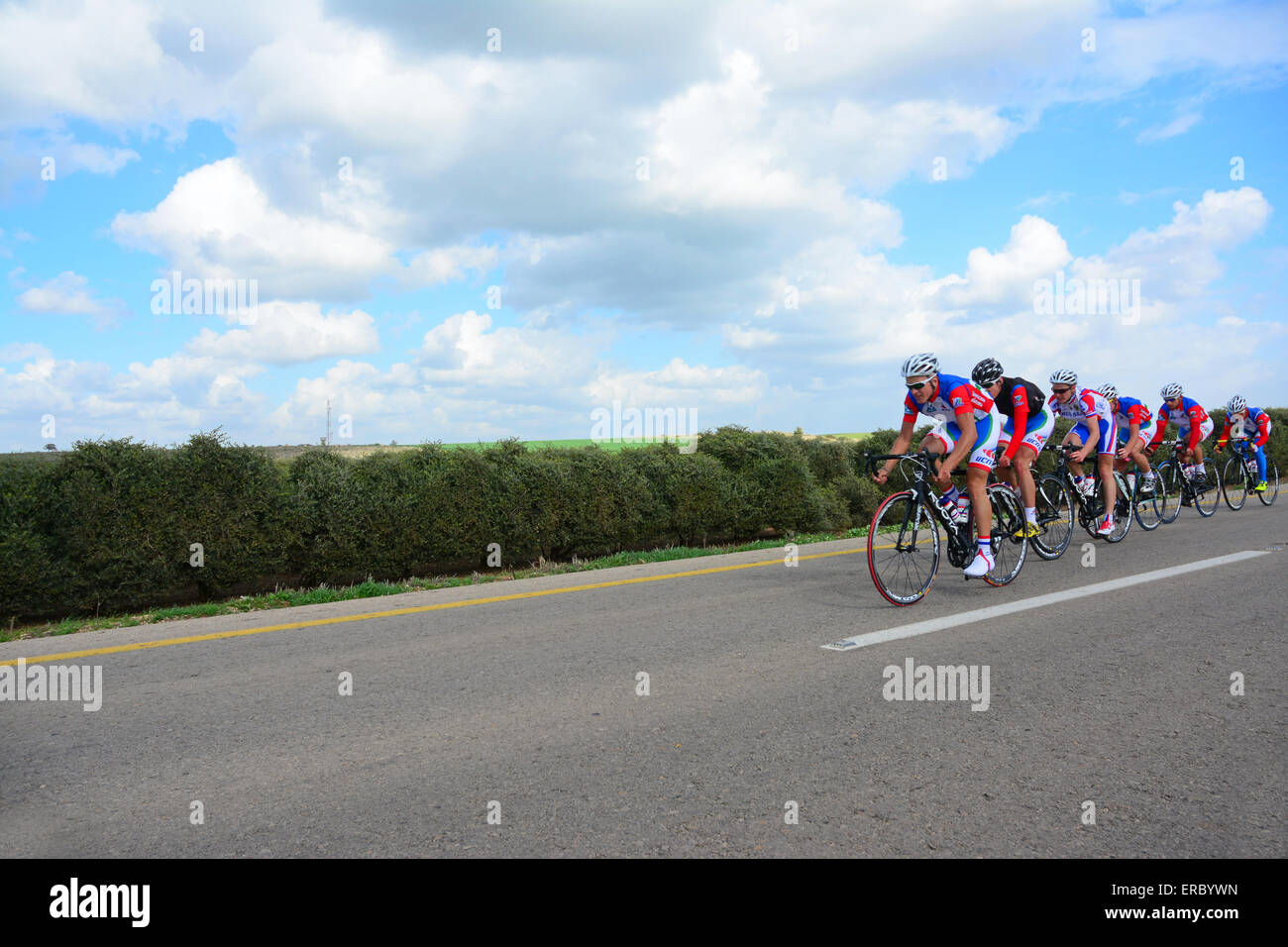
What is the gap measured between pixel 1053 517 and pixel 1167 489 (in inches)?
225

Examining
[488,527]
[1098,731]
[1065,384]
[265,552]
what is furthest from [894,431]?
[1098,731]

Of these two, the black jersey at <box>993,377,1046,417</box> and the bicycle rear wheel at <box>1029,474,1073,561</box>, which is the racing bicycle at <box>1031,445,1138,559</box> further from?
the black jersey at <box>993,377,1046,417</box>

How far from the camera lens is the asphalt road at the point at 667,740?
9.60 ft

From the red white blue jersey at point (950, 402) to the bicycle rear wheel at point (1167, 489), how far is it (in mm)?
7542

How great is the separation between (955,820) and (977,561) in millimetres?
4959

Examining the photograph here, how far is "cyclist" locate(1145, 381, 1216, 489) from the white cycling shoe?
8067 millimetres

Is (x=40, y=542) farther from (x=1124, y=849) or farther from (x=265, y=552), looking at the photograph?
(x=1124, y=849)

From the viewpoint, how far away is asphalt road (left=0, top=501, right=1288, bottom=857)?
2926mm

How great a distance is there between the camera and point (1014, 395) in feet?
28.2

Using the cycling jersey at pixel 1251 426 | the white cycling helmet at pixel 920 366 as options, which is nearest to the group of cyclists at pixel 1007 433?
the white cycling helmet at pixel 920 366

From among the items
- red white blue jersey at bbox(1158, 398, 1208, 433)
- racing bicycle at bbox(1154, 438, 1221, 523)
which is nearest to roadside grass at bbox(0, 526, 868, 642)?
racing bicycle at bbox(1154, 438, 1221, 523)

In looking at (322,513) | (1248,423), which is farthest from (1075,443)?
(322,513)

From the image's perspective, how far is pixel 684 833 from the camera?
2.87 m

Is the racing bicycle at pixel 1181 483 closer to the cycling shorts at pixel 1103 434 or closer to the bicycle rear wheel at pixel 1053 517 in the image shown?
the cycling shorts at pixel 1103 434
